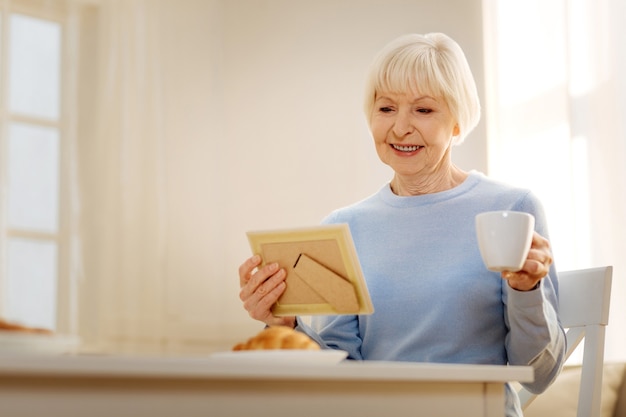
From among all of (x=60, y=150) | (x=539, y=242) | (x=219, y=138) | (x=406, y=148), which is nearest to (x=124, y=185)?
(x=60, y=150)

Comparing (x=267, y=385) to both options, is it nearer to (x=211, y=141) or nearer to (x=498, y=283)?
(x=498, y=283)

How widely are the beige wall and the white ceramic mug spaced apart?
2.37 metres

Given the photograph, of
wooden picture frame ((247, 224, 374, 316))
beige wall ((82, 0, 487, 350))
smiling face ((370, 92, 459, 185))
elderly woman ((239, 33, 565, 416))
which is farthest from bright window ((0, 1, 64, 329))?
wooden picture frame ((247, 224, 374, 316))

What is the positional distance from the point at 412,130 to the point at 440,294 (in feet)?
1.05

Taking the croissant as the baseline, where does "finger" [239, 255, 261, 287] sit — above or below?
above

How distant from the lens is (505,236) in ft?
3.20

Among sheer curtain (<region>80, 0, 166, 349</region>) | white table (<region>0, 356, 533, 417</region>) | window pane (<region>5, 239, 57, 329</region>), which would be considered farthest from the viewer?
sheer curtain (<region>80, 0, 166, 349</region>)

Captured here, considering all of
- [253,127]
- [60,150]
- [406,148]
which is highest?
[253,127]

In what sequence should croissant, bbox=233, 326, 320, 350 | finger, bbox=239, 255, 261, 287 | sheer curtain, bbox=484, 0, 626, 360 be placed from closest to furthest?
croissant, bbox=233, 326, 320, 350
finger, bbox=239, 255, 261, 287
sheer curtain, bbox=484, 0, 626, 360

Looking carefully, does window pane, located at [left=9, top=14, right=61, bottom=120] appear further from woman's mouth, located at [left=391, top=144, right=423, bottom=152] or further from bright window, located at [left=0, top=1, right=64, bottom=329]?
woman's mouth, located at [left=391, top=144, right=423, bottom=152]

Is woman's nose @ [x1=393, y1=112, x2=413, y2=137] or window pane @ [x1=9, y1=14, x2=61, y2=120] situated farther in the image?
window pane @ [x1=9, y1=14, x2=61, y2=120]

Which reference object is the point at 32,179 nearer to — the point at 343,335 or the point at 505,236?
the point at 343,335

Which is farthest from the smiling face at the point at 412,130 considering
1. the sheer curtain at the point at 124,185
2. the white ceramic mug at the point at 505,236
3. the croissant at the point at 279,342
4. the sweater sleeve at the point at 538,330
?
the sheer curtain at the point at 124,185

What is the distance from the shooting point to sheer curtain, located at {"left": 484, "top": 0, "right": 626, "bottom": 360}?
2820 millimetres
